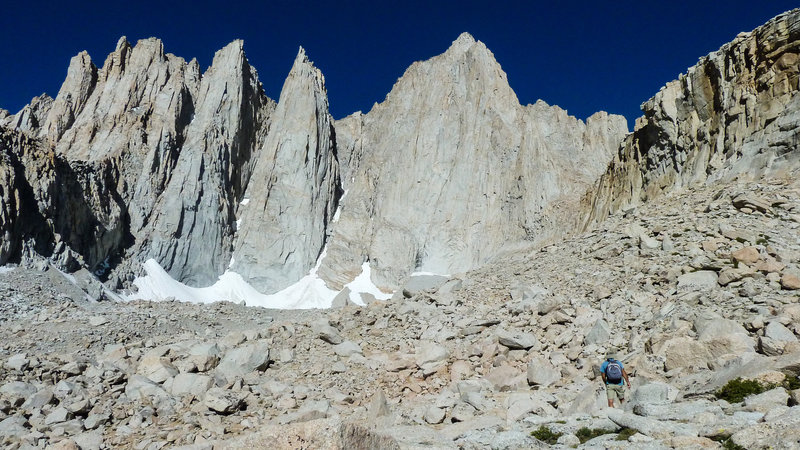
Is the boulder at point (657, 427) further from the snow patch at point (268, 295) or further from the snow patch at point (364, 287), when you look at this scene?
the snow patch at point (364, 287)

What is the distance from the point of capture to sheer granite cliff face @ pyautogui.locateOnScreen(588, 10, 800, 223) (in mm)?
25328

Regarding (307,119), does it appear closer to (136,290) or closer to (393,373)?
(136,290)

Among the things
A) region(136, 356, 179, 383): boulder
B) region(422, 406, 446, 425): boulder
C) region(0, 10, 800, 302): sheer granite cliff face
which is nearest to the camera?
region(422, 406, 446, 425): boulder

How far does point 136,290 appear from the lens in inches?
2896

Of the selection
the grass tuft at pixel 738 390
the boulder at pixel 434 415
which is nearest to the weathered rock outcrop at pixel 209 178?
the boulder at pixel 434 415

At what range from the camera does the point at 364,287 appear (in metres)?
93.1

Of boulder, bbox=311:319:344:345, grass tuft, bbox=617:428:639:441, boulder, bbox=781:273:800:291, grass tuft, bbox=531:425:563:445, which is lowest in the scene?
grass tuft, bbox=531:425:563:445

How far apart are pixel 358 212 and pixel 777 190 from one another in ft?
285

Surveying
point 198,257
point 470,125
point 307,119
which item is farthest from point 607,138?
A: point 198,257

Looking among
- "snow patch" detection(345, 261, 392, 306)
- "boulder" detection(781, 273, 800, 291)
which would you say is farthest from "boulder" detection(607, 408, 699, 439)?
"snow patch" detection(345, 261, 392, 306)

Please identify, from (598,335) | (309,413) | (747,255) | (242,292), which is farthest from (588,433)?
(242,292)

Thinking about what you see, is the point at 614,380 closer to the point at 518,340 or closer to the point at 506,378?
the point at 506,378

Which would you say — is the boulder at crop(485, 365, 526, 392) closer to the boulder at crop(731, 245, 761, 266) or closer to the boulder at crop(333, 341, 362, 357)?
the boulder at crop(333, 341, 362, 357)

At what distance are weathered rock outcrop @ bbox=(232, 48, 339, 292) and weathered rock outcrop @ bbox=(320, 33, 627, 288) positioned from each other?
505 centimetres
